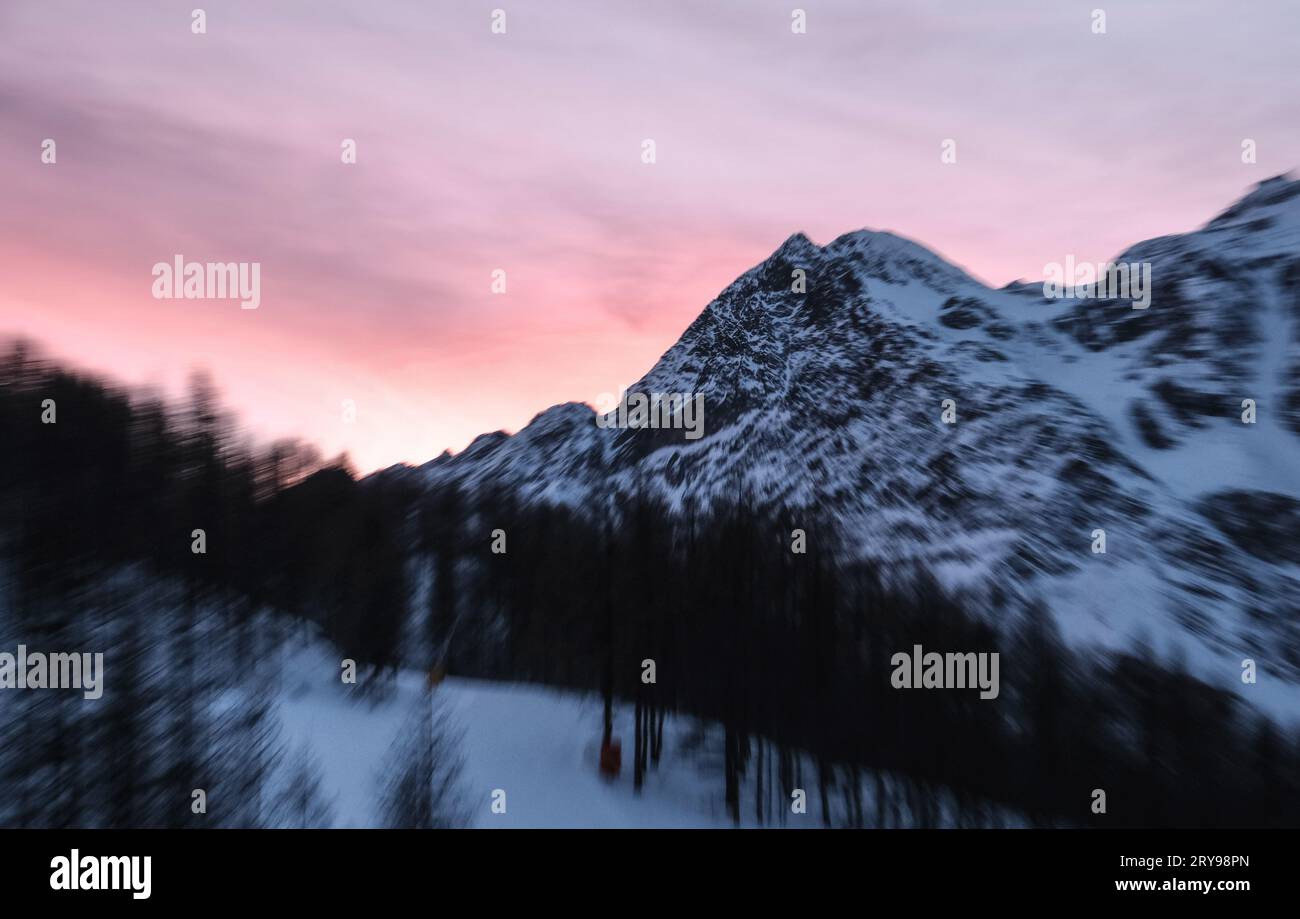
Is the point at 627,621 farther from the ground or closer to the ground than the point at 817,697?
farther from the ground

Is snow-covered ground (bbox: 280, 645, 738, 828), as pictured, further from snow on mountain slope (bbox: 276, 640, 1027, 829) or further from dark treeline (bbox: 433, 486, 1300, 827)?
dark treeline (bbox: 433, 486, 1300, 827)

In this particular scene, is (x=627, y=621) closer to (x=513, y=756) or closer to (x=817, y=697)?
(x=513, y=756)

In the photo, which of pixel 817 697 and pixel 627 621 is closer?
pixel 627 621

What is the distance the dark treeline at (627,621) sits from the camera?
42.8 meters

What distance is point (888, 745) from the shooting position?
6719cm

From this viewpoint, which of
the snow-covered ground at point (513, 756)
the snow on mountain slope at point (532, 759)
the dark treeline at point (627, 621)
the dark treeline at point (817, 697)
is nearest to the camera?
the snow-covered ground at point (513, 756)

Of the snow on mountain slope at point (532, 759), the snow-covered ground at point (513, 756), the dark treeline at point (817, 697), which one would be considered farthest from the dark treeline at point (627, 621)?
the snow-covered ground at point (513, 756)

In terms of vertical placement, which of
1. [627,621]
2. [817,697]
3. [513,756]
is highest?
[627,621]

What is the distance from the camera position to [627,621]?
59281 millimetres

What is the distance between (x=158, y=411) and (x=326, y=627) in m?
21.9

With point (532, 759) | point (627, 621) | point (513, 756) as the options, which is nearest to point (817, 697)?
point (627, 621)

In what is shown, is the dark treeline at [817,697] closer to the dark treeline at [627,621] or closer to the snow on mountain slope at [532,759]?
the dark treeline at [627,621]

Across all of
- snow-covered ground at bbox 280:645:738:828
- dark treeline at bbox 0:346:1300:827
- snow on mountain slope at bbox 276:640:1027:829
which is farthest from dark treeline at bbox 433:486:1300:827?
snow-covered ground at bbox 280:645:738:828

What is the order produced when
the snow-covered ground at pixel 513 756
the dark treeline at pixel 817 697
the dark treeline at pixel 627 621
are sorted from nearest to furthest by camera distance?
the snow-covered ground at pixel 513 756, the dark treeline at pixel 627 621, the dark treeline at pixel 817 697
